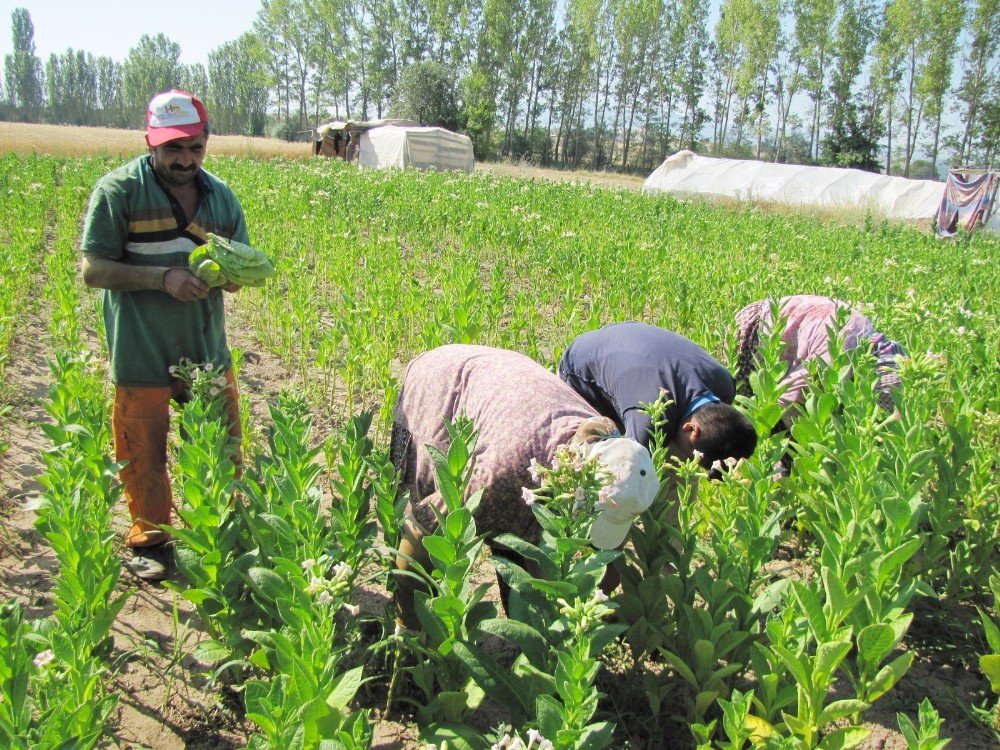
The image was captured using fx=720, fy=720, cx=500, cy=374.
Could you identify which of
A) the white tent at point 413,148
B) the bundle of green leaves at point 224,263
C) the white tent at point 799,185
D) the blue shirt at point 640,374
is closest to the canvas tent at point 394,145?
the white tent at point 413,148

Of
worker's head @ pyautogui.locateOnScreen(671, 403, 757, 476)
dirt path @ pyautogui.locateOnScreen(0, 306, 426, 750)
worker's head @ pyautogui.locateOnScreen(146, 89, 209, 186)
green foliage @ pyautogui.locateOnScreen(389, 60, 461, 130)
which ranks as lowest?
dirt path @ pyautogui.locateOnScreen(0, 306, 426, 750)

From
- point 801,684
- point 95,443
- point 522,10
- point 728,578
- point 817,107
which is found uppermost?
point 522,10

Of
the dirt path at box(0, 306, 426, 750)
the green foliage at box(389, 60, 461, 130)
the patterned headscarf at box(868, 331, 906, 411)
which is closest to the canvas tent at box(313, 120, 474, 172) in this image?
the green foliage at box(389, 60, 461, 130)

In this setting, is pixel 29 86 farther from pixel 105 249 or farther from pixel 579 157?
pixel 105 249

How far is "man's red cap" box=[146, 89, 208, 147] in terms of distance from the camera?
2.82 m

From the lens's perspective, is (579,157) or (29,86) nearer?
(579,157)

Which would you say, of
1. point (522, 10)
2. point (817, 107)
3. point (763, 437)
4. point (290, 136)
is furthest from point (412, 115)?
point (763, 437)

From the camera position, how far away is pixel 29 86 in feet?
286

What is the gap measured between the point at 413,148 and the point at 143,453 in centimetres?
2817

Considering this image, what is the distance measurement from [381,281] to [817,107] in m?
49.0

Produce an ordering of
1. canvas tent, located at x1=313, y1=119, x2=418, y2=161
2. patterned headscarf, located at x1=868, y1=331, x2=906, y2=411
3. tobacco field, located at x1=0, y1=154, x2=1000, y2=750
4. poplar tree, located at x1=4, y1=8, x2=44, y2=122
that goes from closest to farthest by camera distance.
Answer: tobacco field, located at x1=0, y1=154, x2=1000, y2=750
patterned headscarf, located at x1=868, y1=331, x2=906, y2=411
canvas tent, located at x1=313, y1=119, x2=418, y2=161
poplar tree, located at x1=4, y1=8, x2=44, y2=122

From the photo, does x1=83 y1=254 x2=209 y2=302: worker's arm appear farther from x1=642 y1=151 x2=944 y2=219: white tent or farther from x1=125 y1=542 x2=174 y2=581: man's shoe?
x1=642 y1=151 x2=944 y2=219: white tent

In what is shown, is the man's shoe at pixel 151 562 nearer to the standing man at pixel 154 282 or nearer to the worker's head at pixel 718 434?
the standing man at pixel 154 282

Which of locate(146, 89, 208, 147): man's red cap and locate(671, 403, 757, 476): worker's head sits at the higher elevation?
locate(146, 89, 208, 147): man's red cap
